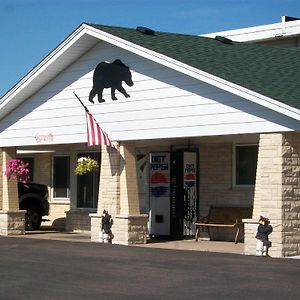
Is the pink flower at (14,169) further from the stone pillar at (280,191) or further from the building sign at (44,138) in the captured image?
the stone pillar at (280,191)

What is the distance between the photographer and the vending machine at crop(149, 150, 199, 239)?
21391 mm

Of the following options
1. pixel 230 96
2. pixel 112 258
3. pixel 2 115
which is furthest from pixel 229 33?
pixel 112 258

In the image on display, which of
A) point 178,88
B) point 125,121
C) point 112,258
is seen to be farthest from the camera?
point 125,121

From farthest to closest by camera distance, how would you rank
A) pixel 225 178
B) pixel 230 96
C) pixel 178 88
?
1. pixel 225 178
2. pixel 178 88
3. pixel 230 96

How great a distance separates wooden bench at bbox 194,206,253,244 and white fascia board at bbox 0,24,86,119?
5.49 meters

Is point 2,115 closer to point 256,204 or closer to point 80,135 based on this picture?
point 80,135

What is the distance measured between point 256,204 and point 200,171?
195 inches

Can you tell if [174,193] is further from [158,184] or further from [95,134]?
[95,134]

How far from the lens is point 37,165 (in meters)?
28.1

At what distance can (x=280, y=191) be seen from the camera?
16.1 m

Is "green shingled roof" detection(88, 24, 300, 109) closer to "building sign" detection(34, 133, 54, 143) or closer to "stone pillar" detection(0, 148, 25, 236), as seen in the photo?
"building sign" detection(34, 133, 54, 143)

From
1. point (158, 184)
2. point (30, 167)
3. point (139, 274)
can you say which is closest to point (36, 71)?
point (158, 184)

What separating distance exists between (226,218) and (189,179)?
170 centimetres

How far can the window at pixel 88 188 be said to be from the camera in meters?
24.6
